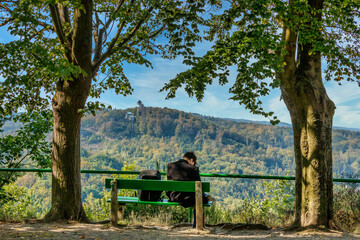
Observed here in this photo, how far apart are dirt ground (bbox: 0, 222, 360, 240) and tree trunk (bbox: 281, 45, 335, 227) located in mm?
459

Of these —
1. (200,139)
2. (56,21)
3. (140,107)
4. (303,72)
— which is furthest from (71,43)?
(140,107)

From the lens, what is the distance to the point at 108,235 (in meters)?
5.21

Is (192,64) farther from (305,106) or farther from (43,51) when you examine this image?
(43,51)

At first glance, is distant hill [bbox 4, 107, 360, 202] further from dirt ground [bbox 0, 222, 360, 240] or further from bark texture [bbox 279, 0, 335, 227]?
dirt ground [bbox 0, 222, 360, 240]

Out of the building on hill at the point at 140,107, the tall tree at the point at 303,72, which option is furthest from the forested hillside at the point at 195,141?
the tall tree at the point at 303,72

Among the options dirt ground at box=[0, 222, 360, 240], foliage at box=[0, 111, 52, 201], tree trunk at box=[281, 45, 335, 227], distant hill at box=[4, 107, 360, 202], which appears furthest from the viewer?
distant hill at box=[4, 107, 360, 202]

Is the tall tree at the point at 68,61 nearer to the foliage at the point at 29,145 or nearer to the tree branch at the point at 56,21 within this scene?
the tree branch at the point at 56,21

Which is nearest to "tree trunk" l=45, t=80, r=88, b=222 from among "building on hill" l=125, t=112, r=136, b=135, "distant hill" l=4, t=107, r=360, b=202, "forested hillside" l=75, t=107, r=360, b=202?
"distant hill" l=4, t=107, r=360, b=202

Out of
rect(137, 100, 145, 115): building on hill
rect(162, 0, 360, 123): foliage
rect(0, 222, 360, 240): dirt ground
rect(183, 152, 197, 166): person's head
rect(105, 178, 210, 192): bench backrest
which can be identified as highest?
rect(137, 100, 145, 115): building on hill

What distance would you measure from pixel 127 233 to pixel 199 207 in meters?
1.26

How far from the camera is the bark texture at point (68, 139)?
6418mm

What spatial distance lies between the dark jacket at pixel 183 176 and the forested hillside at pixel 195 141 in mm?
101430

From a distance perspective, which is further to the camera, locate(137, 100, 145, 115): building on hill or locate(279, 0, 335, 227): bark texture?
locate(137, 100, 145, 115): building on hill

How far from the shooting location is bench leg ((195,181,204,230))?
17.6ft
